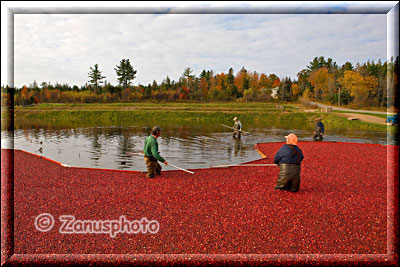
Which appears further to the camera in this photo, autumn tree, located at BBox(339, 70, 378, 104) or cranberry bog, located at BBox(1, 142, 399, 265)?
autumn tree, located at BBox(339, 70, 378, 104)

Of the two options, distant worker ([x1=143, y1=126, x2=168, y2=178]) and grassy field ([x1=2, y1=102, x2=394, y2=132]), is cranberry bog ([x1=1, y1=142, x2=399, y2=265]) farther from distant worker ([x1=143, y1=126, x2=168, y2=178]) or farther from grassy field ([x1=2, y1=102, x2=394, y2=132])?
grassy field ([x1=2, y1=102, x2=394, y2=132])

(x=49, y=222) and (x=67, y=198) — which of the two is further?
(x=67, y=198)

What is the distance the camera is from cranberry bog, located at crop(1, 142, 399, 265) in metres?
4.13

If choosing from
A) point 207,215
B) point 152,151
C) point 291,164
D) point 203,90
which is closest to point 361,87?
point 203,90

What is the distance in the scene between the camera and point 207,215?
19.1 ft

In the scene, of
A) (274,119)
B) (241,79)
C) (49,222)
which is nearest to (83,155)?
(49,222)

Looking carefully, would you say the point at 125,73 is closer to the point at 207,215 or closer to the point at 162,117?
the point at 162,117

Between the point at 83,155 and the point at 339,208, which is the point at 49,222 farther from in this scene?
the point at 83,155

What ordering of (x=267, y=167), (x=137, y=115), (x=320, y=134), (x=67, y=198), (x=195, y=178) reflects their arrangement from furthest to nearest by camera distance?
(x=137, y=115) → (x=320, y=134) → (x=267, y=167) → (x=195, y=178) → (x=67, y=198)

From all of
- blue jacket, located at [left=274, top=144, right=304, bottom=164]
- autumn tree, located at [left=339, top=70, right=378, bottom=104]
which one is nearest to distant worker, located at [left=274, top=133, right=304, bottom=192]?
blue jacket, located at [left=274, top=144, right=304, bottom=164]

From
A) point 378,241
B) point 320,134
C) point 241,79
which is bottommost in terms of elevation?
point 378,241

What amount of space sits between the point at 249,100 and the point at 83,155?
5985 cm

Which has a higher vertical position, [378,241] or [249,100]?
[249,100]

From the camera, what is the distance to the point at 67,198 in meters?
6.88
